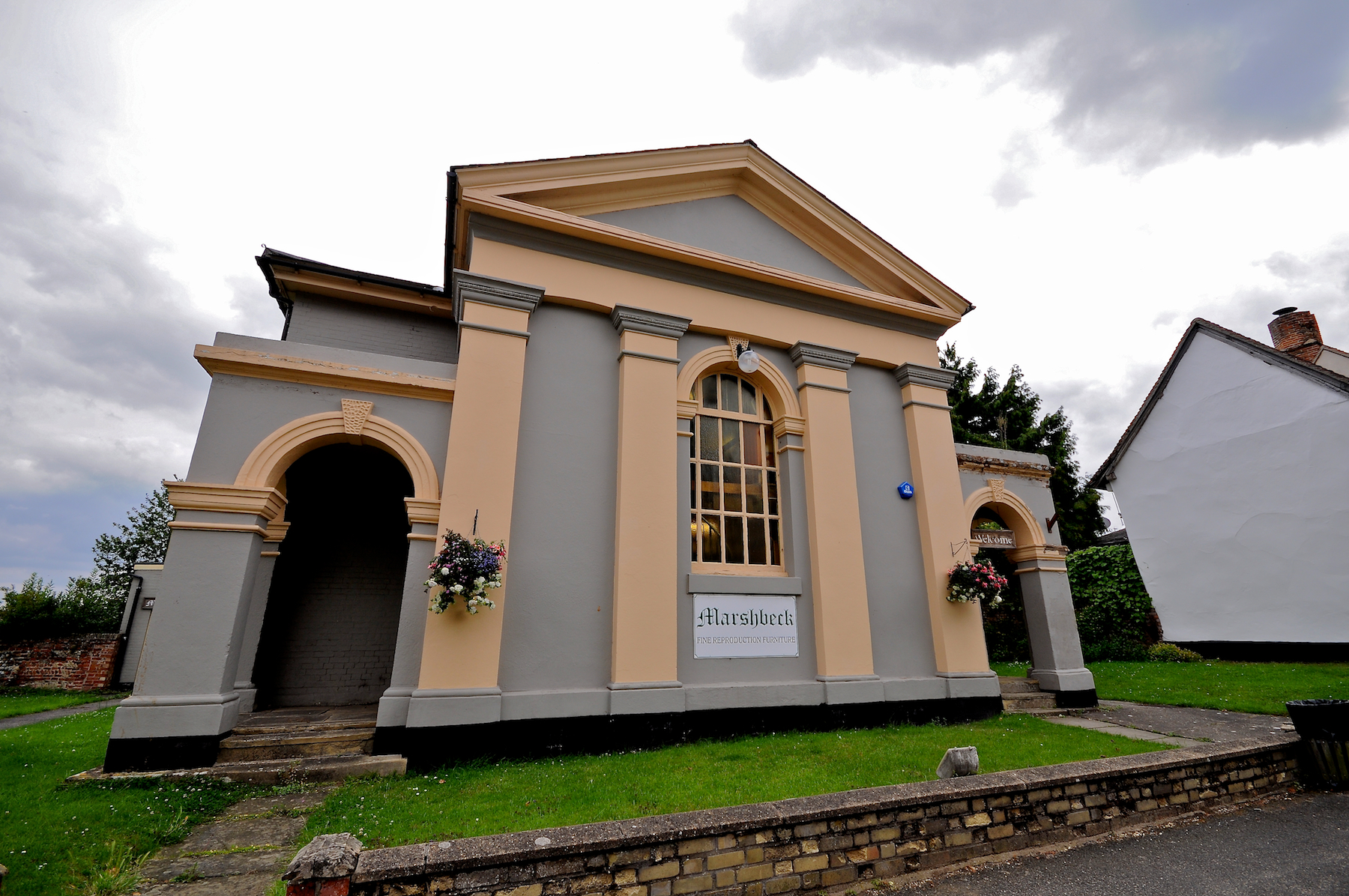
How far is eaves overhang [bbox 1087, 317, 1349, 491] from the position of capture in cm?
1202

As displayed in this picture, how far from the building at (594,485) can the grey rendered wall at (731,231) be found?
0.14ft

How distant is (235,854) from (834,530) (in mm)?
6522

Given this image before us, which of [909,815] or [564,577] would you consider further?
[564,577]

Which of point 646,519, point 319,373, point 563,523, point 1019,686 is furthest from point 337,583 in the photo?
point 1019,686

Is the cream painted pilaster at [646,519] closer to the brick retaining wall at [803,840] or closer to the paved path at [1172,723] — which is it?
the brick retaining wall at [803,840]

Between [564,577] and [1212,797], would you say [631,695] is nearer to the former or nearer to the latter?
[564,577]

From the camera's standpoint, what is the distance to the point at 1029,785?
13.4ft

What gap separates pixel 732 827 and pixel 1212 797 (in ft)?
14.7

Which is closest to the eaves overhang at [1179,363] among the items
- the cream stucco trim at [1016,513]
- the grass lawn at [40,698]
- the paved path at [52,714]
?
the cream stucco trim at [1016,513]

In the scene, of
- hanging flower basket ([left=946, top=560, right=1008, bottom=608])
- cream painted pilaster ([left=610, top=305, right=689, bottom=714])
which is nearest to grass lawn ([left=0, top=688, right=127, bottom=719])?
cream painted pilaster ([left=610, top=305, right=689, bottom=714])

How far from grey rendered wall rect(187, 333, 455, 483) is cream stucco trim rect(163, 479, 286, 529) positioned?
0.40 ft

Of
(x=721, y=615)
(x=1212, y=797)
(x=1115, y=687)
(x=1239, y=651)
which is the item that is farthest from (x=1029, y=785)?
(x=1239, y=651)

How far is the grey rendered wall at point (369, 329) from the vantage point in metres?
8.64

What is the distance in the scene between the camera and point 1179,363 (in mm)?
15141
